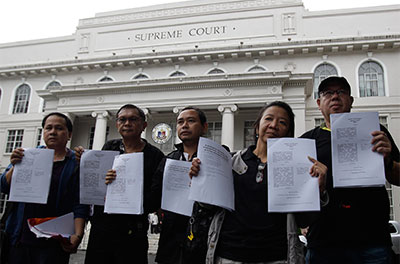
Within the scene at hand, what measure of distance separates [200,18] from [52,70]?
12981 millimetres

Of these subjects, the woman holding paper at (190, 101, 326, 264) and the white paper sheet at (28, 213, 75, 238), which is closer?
the woman holding paper at (190, 101, 326, 264)

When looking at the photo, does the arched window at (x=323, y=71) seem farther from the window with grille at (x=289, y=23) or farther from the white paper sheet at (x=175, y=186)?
the white paper sheet at (x=175, y=186)

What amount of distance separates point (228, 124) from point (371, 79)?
10.0 metres

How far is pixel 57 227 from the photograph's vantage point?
304 cm

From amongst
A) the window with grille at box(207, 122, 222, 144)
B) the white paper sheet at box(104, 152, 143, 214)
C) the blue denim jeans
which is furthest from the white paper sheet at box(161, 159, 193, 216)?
the window with grille at box(207, 122, 222, 144)

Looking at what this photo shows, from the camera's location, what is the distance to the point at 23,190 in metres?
3.15

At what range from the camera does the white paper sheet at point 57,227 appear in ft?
9.52

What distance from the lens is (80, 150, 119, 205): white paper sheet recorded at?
324 centimetres

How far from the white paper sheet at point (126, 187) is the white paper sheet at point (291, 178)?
139 cm

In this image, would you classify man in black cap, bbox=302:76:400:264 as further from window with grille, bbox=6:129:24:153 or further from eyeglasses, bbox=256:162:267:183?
window with grille, bbox=6:129:24:153

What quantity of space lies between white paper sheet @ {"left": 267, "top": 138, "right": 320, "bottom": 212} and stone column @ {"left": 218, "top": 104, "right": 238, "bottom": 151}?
48.5 ft

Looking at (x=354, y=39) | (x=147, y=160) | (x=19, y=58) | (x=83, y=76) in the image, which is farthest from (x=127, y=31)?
(x=147, y=160)

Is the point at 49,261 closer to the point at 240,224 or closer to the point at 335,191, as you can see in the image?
the point at 240,224

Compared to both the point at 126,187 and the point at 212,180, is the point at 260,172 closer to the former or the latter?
the point at 212,180
